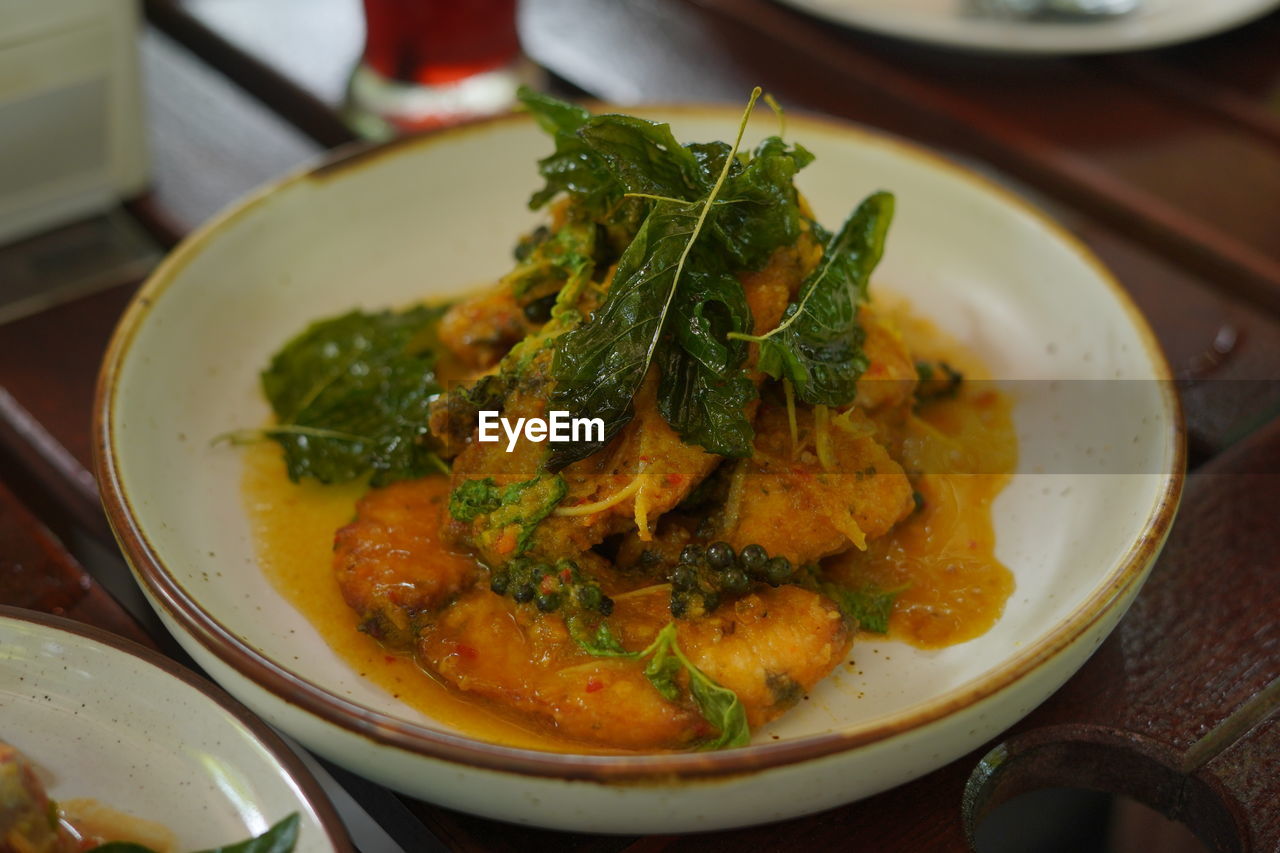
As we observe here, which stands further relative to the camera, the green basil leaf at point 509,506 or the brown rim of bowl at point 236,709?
the green basil leaf at point 509,506

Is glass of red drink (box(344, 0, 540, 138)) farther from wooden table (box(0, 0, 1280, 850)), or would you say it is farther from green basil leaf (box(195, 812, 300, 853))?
green basil leaf (box(195, 812, 300, 853))

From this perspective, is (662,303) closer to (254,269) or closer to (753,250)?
(753,250)

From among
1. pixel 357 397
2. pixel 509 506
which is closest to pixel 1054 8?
pixel 357 397

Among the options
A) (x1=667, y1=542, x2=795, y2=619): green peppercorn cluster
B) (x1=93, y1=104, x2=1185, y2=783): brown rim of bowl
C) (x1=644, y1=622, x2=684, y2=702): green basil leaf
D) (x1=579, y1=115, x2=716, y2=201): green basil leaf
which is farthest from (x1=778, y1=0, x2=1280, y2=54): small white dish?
(x1=644, y1=622, x2=684, y2=702): green basil leaf

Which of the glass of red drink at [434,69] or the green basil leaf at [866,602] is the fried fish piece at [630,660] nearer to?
the green basil leaf at [866,602]

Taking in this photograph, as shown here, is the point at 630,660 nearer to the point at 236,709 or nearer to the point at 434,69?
the point at 236,709

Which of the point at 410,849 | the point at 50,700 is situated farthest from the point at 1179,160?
the point at 50,700

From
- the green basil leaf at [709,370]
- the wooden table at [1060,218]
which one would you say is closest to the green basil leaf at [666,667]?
the wooden table at [1060,218]
